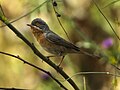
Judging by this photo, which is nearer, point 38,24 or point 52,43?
point 38,24

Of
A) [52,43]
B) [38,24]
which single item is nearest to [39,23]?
[38,24]

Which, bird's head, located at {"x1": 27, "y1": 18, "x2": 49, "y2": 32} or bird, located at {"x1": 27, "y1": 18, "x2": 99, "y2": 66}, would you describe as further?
bird, located at {"x1": 27, "y1": 18, "x2": 99, "y2": 66}

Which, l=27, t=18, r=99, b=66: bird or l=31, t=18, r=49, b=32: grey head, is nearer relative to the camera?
l=31, t=18, r=49, b=32: grey head

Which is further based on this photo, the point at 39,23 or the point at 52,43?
the point at 52,43

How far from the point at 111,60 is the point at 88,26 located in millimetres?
4171

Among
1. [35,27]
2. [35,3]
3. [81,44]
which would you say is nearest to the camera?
[35,27]

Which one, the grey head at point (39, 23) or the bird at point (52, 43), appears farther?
the bird at point (52, 43)

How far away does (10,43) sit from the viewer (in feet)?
23.2

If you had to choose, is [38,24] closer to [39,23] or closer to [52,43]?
[39,23]

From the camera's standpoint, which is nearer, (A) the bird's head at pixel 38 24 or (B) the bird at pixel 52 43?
(A) the bird's head at pixel 38 24

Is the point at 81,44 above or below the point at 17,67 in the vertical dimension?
below

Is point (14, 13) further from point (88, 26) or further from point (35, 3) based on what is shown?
point (35, 3)

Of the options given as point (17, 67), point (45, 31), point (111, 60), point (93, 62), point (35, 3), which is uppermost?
point (93, 62)

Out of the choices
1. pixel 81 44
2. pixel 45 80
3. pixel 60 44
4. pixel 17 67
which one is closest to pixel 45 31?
pixel 60 44
